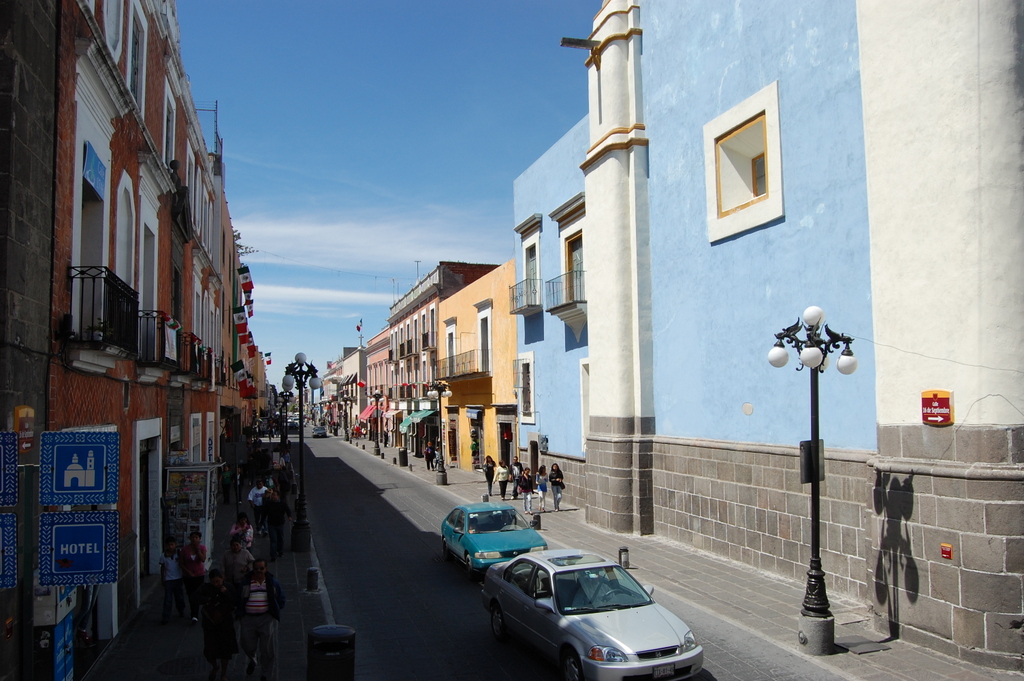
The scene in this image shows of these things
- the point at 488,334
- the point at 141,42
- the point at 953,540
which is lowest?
the point at 953,540

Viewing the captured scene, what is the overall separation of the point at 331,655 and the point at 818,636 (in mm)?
6034

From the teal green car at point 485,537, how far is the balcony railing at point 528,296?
10.9 m

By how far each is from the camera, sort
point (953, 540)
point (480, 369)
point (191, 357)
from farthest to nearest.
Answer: point (480, 369) < point (191, 357) < point (953, 540)

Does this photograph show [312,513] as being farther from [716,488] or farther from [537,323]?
[716,488]

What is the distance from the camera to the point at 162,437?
14.5 m

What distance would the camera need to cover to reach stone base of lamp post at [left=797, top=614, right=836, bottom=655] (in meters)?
9.38

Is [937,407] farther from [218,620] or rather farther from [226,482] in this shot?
[226,482]

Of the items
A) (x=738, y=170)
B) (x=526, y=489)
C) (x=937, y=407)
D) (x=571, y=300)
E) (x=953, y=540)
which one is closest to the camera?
(x=953, y=540)

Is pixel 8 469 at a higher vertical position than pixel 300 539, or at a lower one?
higher

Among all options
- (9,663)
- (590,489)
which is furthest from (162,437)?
(590,489)

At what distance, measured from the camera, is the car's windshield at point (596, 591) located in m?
8.84

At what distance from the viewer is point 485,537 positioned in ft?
45.8

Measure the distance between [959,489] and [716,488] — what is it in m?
6.27

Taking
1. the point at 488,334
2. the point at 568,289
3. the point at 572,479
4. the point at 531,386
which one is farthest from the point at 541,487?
the point at 488,334
